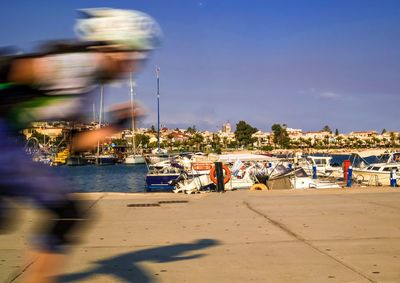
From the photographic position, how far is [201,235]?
7.14 m

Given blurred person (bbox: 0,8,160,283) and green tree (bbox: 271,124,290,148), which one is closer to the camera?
blurred person (bbox: 0,8,160,283)

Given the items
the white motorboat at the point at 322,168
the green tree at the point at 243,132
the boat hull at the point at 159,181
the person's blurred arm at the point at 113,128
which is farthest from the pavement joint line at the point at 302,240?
the green tree at the point at 243,132

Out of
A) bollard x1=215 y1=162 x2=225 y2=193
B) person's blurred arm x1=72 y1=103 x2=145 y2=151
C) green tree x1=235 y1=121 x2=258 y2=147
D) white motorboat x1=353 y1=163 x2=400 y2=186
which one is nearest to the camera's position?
person's blurred arm x1=72 y1=103 x2=145 y2=151

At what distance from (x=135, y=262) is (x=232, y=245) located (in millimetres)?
1402

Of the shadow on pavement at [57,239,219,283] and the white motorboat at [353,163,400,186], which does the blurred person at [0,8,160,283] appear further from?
the white motorboat at [353,163,400,186]

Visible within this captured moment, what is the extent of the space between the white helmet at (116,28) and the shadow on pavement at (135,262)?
271 centimetres

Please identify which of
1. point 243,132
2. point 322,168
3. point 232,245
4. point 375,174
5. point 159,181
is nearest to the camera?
point 232,245

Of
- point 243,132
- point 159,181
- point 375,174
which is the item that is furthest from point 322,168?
point 243,132

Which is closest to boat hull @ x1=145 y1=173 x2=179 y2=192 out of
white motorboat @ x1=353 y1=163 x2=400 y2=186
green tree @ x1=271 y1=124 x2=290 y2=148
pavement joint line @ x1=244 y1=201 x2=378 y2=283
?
white motorboat @ x1=353 y1=163 x2=400 y2=186

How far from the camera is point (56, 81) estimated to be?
8.36ft

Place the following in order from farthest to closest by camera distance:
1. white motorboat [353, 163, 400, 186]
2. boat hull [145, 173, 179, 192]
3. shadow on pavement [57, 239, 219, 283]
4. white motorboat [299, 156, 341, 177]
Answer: white motorboat [299, 156, 341, 177] < boat hull [145, 173, 179, 192] < white motorboat [353, 163, 400, 186] < shadow on pavement [57, 239, 219, 283]

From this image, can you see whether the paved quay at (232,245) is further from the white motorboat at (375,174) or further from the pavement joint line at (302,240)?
the white motorboat at (375,174)

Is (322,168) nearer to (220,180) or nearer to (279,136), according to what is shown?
(220,180)

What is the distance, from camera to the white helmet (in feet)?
8.43
